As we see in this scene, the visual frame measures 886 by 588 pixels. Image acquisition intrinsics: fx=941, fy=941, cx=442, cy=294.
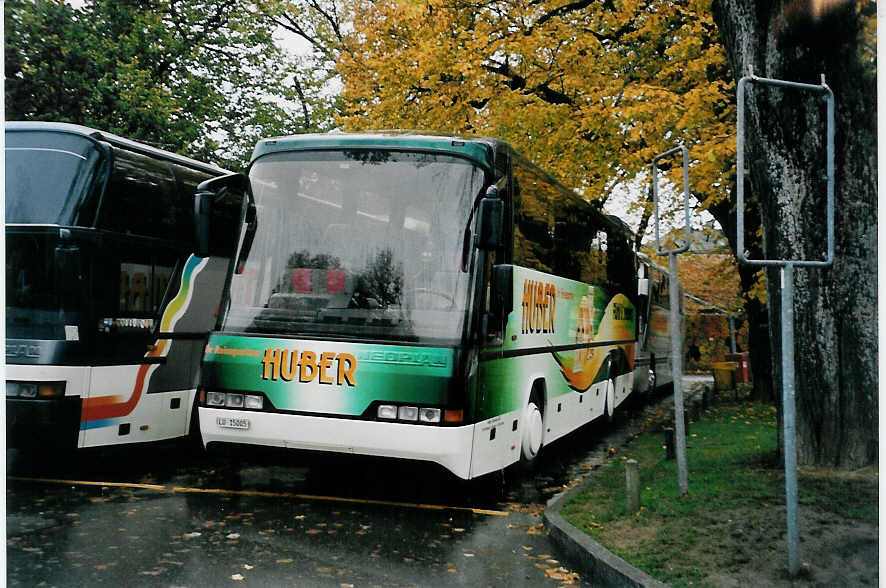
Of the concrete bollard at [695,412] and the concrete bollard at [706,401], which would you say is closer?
the concrete bollard at [695,412]

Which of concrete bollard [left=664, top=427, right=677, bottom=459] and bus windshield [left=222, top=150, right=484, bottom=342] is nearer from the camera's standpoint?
bus windshield [left=222, top=150, right=484, bottom=342]

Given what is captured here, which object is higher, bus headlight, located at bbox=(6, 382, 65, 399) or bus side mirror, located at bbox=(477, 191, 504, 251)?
bus side mirror, located at bbox=(477, 191, 504, 251)

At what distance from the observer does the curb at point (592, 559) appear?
19.7 feet

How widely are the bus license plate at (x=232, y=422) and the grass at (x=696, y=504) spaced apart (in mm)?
2809

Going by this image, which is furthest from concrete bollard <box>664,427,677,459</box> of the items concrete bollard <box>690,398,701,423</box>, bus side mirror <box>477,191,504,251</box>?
concrete bollard <box>690,398,701,423</box>

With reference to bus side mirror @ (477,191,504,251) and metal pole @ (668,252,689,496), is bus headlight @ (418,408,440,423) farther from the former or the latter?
metal pole @ (668,252,689,496)

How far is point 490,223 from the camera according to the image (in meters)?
7.93

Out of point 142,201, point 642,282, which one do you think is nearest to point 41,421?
point 142,201

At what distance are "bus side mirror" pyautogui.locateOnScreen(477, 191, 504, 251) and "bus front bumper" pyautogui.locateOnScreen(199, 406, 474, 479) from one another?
5.09 ft

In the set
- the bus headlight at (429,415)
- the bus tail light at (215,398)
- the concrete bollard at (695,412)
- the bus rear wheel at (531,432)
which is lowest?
the concrete bollard at (695,412)

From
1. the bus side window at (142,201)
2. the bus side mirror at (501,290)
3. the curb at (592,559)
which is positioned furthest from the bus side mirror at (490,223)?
the bus side window at (142,201)

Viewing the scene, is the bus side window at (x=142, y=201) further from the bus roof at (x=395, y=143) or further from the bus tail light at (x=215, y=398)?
the bus tail light at (x=215, y=398)

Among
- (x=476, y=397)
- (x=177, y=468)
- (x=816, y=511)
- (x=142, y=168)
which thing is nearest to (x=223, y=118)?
(x=142, y=168)

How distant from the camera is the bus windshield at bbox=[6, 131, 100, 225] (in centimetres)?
899
